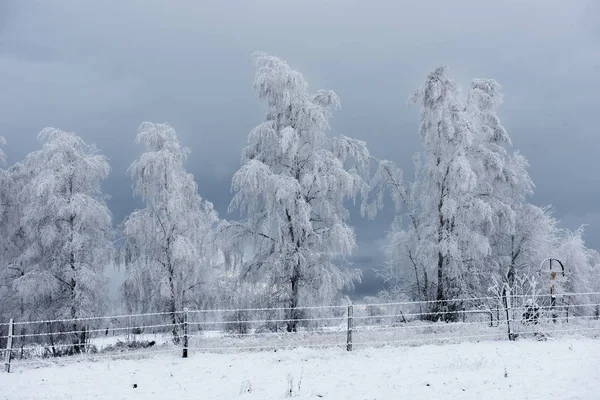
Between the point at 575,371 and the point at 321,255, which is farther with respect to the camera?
the point at 321,255

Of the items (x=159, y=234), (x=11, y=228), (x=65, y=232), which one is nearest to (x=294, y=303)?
(x=159, y=234)

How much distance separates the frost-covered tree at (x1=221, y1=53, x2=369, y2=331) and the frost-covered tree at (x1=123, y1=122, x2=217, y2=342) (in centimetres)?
208

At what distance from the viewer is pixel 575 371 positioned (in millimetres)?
9828

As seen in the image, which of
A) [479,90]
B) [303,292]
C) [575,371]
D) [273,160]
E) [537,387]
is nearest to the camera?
[537,387]

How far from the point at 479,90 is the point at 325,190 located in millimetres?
9708

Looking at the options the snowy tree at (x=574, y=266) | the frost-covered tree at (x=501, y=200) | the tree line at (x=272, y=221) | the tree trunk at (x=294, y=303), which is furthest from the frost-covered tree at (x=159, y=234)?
the snowy tree at (x=574, y=266)

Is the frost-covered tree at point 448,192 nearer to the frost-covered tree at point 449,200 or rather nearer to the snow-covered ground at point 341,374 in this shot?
the frost-covered tree at point 449,200

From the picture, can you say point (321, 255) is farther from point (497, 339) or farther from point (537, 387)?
point (537, 387)

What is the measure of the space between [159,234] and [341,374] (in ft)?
37.6

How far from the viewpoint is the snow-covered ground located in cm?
920

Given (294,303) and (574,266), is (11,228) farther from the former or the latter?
(574,266)

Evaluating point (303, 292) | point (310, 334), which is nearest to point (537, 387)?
point (310, 334)

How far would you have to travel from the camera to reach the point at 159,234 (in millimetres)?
19875

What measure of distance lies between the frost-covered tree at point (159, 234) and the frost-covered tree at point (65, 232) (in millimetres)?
1498
